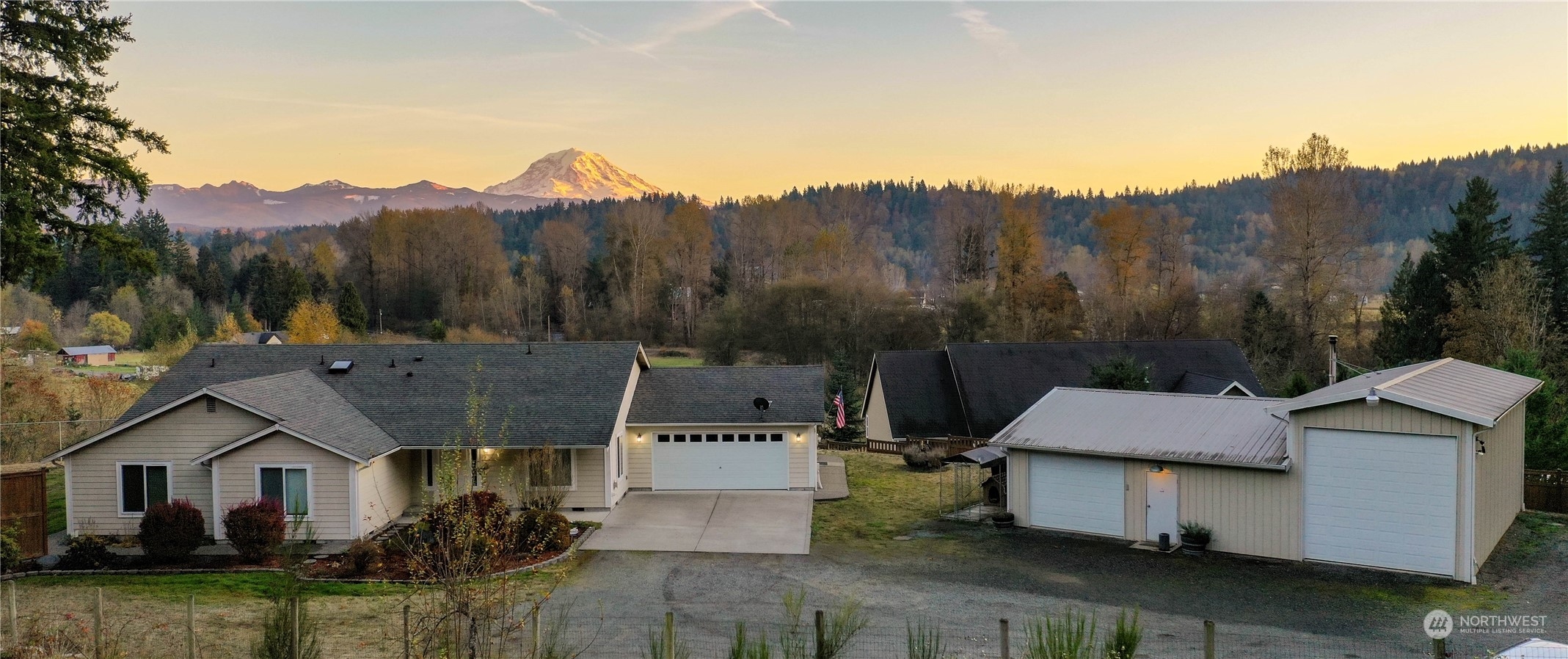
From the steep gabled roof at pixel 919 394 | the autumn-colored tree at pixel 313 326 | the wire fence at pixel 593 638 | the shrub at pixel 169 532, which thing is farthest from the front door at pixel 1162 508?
the autumn-colored tree at pixel 313 326

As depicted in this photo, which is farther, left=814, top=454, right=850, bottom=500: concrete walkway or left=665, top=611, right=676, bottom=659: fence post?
left=814, top=454, right=850, bottom=500: concrete walkway

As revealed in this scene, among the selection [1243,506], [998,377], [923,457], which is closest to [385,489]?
[923,457]

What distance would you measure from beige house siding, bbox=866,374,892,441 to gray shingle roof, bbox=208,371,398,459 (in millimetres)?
17189

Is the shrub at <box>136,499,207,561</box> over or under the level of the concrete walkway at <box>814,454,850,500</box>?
over

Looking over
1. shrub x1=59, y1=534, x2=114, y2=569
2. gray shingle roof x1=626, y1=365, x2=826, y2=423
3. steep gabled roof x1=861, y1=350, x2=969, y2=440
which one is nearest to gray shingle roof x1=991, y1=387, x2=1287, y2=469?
gray shingle roof x1=626, y1=365, x2=826, y2=423

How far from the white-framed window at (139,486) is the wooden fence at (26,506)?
1400 mm

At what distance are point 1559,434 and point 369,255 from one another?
74695 millimetres

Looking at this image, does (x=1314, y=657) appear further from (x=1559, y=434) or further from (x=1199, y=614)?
(x=1559, y=434)

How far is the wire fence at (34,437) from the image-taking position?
24078 millimetres

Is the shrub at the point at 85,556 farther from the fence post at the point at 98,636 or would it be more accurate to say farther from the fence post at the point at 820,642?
the fence post at the point at 820,642

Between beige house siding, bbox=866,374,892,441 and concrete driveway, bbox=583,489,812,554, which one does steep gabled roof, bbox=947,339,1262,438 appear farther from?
concrete driveway, bbox=583,489,812,554

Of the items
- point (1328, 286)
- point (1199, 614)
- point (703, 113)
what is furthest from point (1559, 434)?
point (703, 113)

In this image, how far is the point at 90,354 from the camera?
5834cm

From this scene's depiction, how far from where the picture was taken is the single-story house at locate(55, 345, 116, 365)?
5638 centimetres
